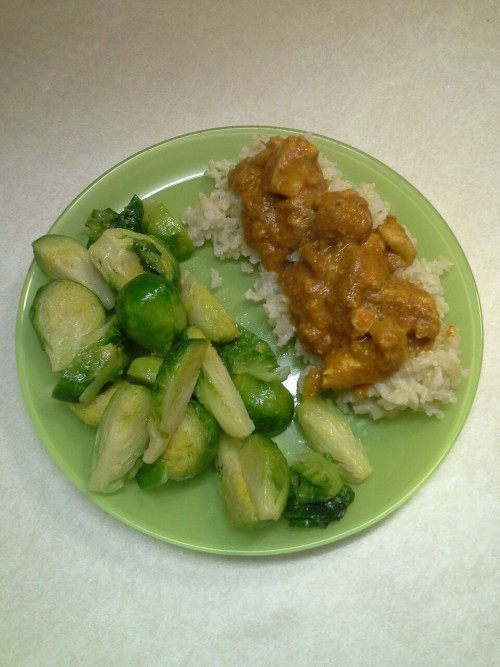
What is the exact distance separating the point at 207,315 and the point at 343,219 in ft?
2.18

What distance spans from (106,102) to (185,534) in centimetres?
244

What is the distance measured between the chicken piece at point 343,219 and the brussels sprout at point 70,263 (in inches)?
36.4

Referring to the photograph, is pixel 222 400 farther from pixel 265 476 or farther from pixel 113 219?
pixel 113 219

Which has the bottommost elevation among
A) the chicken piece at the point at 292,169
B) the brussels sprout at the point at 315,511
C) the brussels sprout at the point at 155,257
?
the brussels sprout at the point at 315,511

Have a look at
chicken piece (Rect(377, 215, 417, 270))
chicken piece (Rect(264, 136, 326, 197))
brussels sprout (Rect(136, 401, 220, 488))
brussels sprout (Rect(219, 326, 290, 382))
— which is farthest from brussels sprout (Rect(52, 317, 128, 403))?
chicken piece (Rect(377, 215, 417, 270))

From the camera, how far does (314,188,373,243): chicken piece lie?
2.31m

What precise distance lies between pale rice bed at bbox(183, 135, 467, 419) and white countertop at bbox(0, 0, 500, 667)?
1.57 ft

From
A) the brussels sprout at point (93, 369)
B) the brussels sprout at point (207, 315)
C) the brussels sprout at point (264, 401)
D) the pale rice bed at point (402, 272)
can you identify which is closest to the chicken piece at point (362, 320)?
the pale rice bed at point (402, 272)

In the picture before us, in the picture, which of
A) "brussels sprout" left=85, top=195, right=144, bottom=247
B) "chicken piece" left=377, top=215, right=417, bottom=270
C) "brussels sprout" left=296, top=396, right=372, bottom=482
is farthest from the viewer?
"brussels sprout" left=85, top=195, right=144, bottom=247

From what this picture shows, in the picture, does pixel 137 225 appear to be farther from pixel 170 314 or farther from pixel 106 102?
pixel 106 102

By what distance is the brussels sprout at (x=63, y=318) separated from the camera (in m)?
2.30

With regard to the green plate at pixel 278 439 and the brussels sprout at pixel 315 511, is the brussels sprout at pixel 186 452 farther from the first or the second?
the brussels sprout at pixel 315 511

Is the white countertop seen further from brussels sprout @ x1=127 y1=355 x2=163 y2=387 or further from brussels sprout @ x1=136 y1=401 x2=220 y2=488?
brussels sprout @ x1=127 y1=355 x2=163 y2=387

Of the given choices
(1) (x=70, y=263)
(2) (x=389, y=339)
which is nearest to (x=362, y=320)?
(2) (x=389, y=339)
